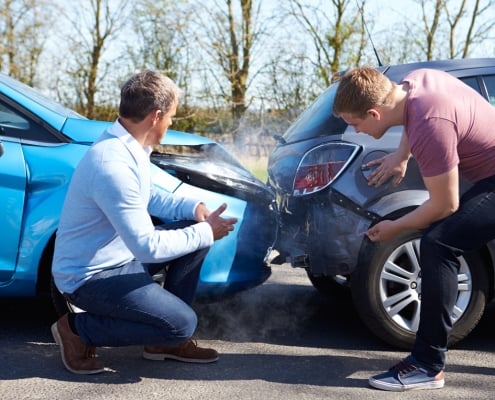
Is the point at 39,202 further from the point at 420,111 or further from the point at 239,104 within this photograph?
the point at 239,104

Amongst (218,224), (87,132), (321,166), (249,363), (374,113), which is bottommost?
(249,363)

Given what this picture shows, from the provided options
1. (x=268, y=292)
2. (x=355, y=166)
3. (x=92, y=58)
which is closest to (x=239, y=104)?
(x=92, y=58)

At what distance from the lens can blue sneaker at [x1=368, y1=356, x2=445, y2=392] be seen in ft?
9.50

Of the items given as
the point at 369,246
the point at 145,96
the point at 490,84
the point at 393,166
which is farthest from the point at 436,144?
the point at 490,84

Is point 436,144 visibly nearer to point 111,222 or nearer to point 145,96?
point 145,96

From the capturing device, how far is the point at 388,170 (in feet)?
10.9

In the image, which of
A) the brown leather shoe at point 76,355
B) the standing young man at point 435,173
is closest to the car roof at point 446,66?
the standing young man at point 435,173

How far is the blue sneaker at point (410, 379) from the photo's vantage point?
2895 millimetres

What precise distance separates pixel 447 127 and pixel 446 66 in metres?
1.17

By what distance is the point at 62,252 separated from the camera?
2912 mm

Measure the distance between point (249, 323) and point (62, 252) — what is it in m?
1.39

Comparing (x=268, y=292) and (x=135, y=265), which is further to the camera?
(x=268, y=292)

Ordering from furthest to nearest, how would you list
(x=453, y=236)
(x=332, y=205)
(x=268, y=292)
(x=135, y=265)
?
(x=268, y=292)
(x=332, y=205)
(x=135, y=265)
(x=453, y=236)

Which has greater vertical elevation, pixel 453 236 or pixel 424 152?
pixel 424 152
